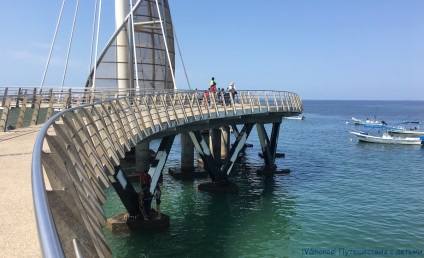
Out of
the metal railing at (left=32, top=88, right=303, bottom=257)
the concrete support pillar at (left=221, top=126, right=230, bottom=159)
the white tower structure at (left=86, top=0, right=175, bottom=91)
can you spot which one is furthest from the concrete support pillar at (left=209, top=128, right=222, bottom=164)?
the metal railing at (left=32, top=88, right=303, bottom=257)

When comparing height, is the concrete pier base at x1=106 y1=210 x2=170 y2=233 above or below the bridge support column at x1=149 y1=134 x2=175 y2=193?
below

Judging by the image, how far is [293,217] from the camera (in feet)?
61.6

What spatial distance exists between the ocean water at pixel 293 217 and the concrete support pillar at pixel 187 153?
1345 millimetres

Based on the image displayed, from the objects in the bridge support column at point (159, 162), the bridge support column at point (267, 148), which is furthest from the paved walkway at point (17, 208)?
the bridge support column at point (267, 148)

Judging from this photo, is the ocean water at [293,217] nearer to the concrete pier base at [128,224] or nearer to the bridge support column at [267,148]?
the concrete pier base at [128,224]

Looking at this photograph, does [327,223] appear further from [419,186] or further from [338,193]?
[419,186]

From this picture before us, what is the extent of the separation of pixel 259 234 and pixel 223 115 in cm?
675

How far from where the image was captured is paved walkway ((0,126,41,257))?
3914 mm

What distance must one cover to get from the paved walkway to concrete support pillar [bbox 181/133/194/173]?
1726 centimetres

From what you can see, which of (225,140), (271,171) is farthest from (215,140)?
(271,171)

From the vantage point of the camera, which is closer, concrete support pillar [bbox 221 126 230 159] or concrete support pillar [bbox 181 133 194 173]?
concrete support pillar [bbox 181 133 194 173]

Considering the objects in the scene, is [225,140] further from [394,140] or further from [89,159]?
[394,140]

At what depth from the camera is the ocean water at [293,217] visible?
48.1 feet

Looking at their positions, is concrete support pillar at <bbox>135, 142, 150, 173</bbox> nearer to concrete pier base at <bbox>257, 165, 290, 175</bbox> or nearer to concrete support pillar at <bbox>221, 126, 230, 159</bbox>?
concrete pier base at <bbox>257, 165, 290, 175</bbox>
